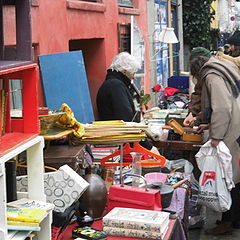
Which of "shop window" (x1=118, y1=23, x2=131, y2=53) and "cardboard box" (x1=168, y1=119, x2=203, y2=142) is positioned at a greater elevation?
"shop window" (x1=118, y1=23, x2=131, y2=53)

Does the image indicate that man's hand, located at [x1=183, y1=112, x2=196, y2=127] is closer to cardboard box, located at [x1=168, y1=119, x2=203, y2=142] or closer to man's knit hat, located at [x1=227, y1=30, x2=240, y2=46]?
cardboard box, located at [x1=168, y1=119, x2=203, y2=142]

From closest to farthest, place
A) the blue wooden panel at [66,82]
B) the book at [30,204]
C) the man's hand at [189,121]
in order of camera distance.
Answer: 1. the book at [30,204]
2. the blue wooden panel at [66,82]
3. the man's hand at [189,121]

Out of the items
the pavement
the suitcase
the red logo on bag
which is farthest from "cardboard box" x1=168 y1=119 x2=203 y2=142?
the suitcase

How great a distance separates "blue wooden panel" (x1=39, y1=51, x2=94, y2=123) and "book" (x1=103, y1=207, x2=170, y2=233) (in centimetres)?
239

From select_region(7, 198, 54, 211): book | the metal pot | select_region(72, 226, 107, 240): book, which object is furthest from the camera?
the metal pot

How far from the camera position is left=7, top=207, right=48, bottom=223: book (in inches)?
115

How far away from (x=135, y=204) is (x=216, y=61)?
2708 mm

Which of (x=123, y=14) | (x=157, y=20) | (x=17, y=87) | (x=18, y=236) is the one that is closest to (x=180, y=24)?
(x=157, y=20)

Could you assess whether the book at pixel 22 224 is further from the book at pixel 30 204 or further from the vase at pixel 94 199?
the vase at pixel 94 199

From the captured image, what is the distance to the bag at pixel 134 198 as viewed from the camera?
4.09 m

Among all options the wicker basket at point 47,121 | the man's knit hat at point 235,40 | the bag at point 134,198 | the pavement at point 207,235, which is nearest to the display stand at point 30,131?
the wicker basket at point 47,121

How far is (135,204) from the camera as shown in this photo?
412cm

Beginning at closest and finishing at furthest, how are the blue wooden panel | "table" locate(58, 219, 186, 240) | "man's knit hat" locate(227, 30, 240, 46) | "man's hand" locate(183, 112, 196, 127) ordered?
"table" locate(58, 219, 186, 240) → the blue wooden panel → "man's hand" locate(183, 112, 196, 127) → "man's knit hat" locate(227, 30, 240, 46)

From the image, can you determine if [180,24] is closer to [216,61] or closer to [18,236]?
[216,61]
